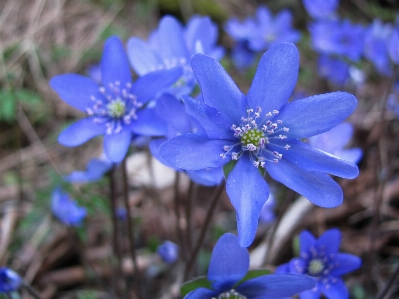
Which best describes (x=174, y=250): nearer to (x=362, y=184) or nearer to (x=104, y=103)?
(x=104, y=103)

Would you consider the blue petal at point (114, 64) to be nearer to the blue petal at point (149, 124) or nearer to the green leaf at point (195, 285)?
the blue petal at point (149, 124)

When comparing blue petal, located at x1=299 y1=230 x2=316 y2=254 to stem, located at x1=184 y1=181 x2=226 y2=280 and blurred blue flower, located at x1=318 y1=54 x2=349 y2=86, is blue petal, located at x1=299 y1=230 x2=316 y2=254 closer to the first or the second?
stem, located at x1=184 y1=181 x2=226 y2=280

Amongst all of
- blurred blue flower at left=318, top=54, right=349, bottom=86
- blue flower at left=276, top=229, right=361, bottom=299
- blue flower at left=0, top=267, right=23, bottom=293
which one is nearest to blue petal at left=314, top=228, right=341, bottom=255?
blue flower at left=276, top=229, right=361, bottom=299

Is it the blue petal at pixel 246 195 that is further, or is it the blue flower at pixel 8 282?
the blue flower at pixel 8 282

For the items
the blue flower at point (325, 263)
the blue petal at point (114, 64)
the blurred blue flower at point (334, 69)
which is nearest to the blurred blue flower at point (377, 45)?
the blurred blue flower at point (334, 69)

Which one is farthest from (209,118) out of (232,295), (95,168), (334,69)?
(334,69)

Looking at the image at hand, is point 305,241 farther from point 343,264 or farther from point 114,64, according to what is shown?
point 114,64

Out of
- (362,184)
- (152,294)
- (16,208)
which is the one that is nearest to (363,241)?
(362,184)
